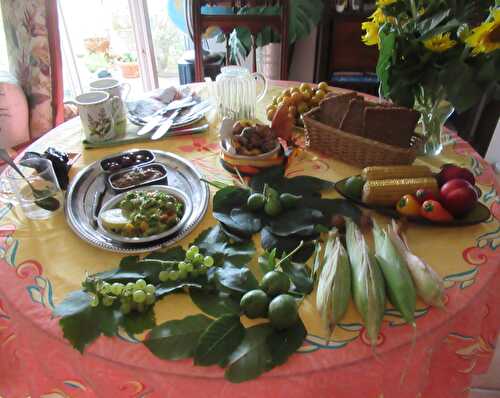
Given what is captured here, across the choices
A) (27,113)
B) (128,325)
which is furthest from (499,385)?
(27,113)

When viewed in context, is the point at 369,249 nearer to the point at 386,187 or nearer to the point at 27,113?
the point at 386,187

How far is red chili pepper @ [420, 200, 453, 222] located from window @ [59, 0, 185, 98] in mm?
2252

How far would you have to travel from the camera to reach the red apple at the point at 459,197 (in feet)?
2.47

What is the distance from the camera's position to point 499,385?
3.85ft

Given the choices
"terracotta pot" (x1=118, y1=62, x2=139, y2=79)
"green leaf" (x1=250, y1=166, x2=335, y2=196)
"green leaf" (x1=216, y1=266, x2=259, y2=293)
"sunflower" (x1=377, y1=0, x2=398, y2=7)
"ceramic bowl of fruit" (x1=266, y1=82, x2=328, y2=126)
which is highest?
Result: "sunflower" (x1=377, y1=0, x2=398, y2=7)

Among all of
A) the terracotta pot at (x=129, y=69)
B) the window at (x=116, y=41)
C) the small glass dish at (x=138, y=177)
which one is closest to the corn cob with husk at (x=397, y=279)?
the small glass dish at (x=138, y=177)

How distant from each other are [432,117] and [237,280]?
67 centimetres

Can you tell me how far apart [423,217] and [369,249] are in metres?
0.16

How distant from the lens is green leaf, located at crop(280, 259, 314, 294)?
0.64 metres

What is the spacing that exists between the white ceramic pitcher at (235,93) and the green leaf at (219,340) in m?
0.77

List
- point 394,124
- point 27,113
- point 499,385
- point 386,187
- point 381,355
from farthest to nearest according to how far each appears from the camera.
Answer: point 27,113, point 499,385, point 394,124, point 386,187, point 381,355

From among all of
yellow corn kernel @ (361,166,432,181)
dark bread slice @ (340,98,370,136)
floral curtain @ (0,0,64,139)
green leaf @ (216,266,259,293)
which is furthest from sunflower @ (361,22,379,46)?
floral curtain @ (0,0,64,139)

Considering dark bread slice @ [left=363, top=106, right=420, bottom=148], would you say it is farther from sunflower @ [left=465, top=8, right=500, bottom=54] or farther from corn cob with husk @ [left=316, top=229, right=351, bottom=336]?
corn cob with husk @ [left=316, top=229, right=351, bottom=336]

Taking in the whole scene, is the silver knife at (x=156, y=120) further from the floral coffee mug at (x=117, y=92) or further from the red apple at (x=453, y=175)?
the red apple at (x=453, y=175)
